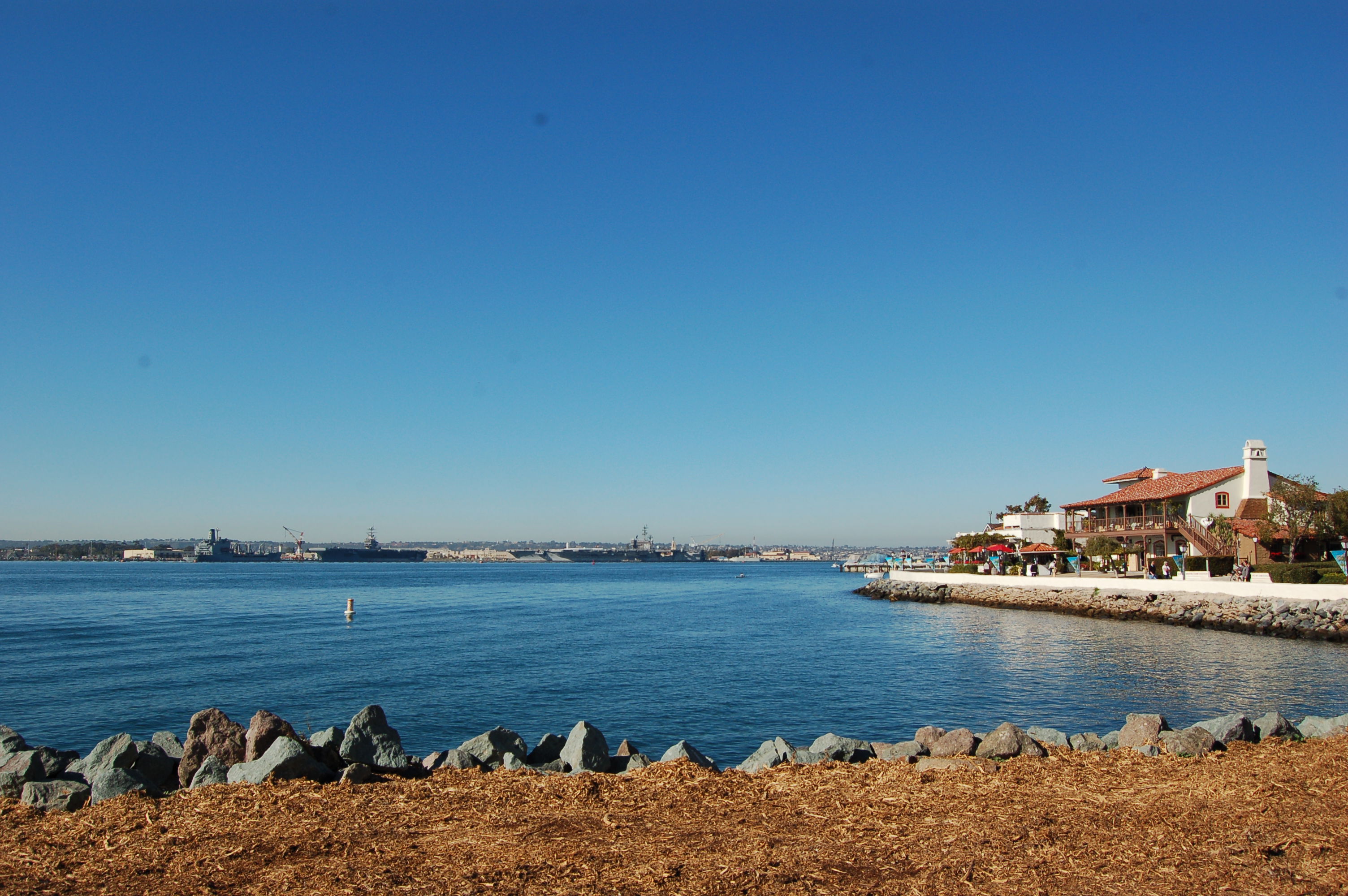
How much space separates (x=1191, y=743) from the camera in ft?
33.9

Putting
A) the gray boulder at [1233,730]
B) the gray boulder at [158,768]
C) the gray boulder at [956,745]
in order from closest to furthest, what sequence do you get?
the gray boulder at [158,768]
the gray boulder at [956,745]
the gray boulder at [1233,730]

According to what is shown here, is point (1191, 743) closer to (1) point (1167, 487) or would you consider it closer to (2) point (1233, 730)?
(2) point (1233, 730)

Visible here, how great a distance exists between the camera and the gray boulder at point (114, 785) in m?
8.17

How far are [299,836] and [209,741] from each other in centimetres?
340

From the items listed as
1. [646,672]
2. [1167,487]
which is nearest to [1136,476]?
[1167,487]

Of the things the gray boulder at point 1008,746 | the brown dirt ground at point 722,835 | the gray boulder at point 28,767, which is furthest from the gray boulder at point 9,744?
the gray boulder at point 1008,746

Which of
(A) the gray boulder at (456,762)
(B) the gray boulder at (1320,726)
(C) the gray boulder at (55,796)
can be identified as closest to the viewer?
(C) the gray boulder at (55,796)

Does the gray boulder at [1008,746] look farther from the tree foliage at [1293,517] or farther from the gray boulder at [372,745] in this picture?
the tree foliage at [1293,517]

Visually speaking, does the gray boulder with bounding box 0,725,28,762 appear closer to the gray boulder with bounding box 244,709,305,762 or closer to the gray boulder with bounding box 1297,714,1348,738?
the gray boulder with bounding box 244,709,305,762

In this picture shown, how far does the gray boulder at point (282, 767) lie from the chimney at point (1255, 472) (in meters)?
64.0

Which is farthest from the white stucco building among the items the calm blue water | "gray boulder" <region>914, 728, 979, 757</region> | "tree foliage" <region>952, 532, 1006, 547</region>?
"gray boulder" <region>914, 728, 979, 757</region>

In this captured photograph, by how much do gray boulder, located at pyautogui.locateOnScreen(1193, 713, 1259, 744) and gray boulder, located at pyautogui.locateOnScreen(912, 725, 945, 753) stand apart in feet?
10.5

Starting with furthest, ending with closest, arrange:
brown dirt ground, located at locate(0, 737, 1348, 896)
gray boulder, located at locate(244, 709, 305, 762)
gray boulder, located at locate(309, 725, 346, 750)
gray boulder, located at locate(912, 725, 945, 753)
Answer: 1. gray boulder, located at locate(912, 725, 945, 753)
2. gray boulder, located at locate(309, 725, 346, 750)
3. gray boulder, located at locate(244, 709, 305, 762)
4. brown dirt ground, located at locate(0, 737, 1348, 896)

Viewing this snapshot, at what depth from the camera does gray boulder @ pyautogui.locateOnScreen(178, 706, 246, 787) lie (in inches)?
368
